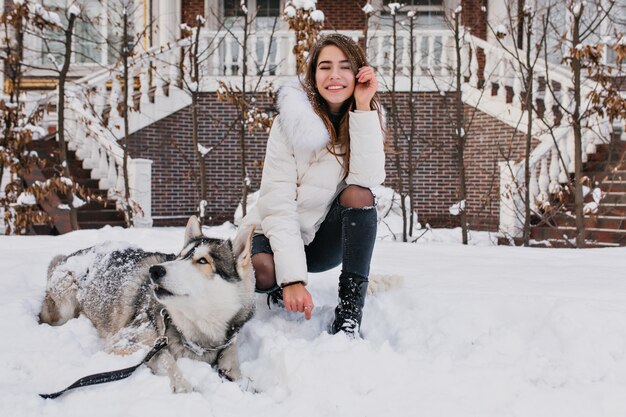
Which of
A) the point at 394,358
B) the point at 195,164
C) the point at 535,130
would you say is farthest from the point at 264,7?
the point at 394,358

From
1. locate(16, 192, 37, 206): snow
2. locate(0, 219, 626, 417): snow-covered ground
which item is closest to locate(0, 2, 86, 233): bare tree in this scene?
locate(16, 192, 37, 206): snow

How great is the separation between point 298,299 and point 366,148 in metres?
0.79

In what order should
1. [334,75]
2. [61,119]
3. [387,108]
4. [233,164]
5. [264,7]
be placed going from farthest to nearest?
[264,7], [233,164], [387,108], [61,119], [334,75]

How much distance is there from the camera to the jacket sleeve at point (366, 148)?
117 inches

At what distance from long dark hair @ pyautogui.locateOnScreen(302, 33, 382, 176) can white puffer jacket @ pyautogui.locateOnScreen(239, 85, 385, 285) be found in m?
0.05

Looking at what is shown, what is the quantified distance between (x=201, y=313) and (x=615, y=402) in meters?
1.71

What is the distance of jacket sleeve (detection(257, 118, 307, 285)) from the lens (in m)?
2.98

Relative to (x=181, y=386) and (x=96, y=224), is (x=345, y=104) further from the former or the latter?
(x=96, y=224)

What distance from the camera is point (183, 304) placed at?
2.60m

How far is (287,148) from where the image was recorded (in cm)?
312

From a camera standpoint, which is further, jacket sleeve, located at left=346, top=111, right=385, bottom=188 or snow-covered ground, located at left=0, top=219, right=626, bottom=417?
jacket sleeve, located at left=346, top=111, right=385, bottom=188

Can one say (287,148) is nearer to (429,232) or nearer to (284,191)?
(284,191)

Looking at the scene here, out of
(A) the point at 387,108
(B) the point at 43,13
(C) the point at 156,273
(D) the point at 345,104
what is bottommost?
(C) the point at 156,273

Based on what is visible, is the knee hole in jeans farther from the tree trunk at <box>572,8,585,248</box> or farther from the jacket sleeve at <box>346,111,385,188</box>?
the tree trunk at <box>572,8,585,248</box>
